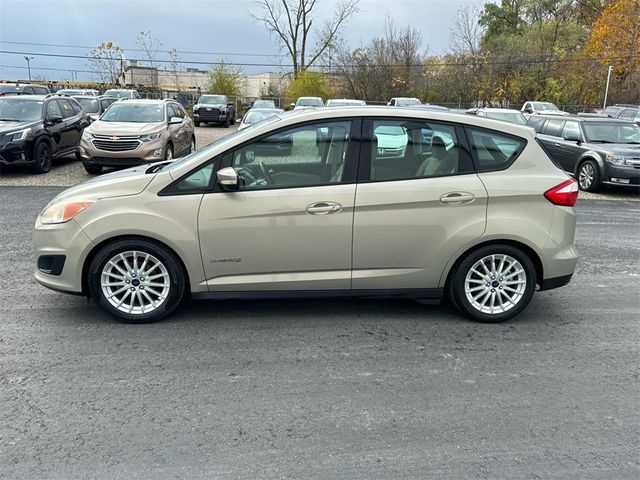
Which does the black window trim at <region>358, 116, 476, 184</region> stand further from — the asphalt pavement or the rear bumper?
the asphalt pavement

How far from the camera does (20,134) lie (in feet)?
40.3

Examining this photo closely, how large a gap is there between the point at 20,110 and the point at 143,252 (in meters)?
11.0

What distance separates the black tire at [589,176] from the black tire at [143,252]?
11.2 meters

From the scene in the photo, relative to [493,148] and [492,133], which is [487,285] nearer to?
[493,148]

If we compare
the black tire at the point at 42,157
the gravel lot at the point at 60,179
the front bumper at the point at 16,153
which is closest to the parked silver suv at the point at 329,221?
the gravel lot at the point at 60,179

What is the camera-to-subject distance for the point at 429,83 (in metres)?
39.9

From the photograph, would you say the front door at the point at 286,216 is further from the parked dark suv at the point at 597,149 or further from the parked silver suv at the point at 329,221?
the parked dark suv at the point at 597,149

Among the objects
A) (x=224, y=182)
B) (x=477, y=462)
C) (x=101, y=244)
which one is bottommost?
(x=477, y=462)

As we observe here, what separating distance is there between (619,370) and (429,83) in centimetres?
3842

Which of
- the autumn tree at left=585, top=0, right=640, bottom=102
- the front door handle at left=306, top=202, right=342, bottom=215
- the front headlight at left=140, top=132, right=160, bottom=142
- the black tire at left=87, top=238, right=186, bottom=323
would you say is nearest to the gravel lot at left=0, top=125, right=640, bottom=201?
the front headlight at left=140, top=132, right=160, bottom=142

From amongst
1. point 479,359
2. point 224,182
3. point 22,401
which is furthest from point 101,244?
point 479,359

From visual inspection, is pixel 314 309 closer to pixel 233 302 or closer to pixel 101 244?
pixel 233 302

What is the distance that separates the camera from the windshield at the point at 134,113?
1327 centimetres

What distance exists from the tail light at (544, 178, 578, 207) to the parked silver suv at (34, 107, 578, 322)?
0.01 meters
